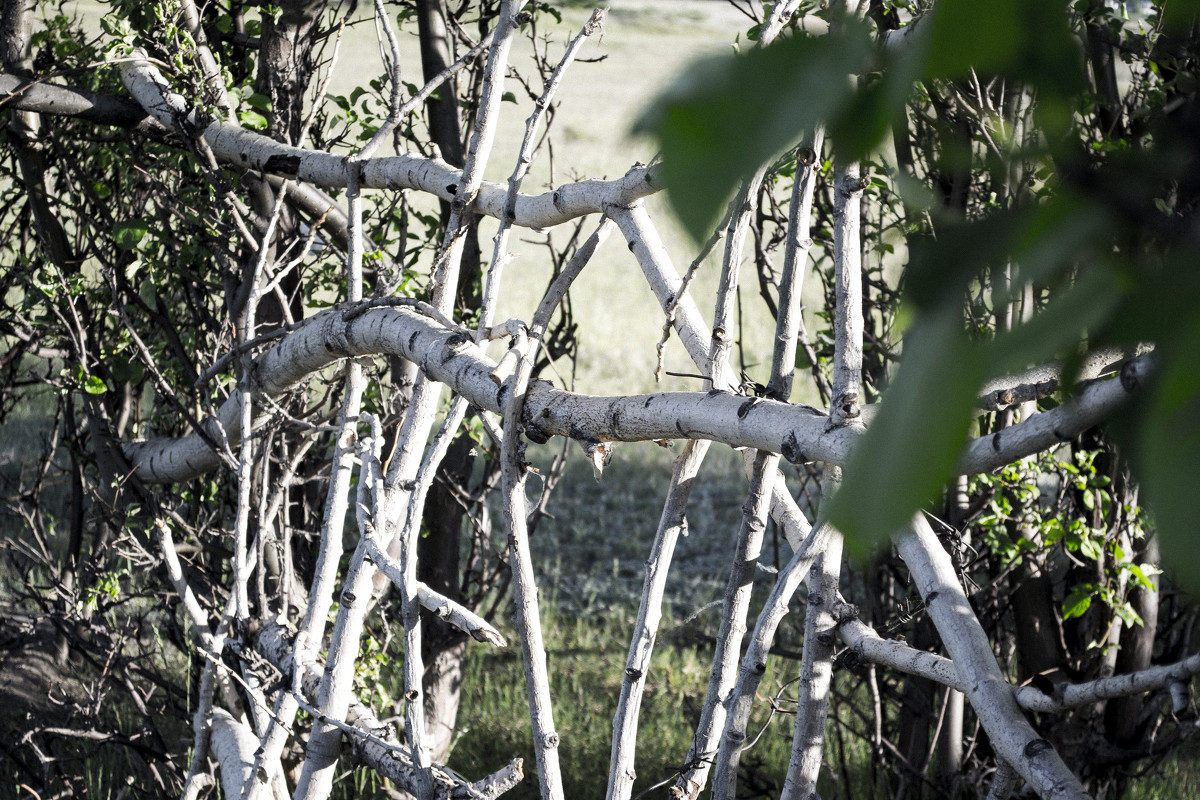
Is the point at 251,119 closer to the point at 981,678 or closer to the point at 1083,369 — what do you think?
the point at 981,678

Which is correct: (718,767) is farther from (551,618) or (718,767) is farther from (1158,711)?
(551,618)

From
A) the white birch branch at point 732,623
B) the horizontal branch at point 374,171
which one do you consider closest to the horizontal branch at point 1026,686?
the white birch branch at point 732,623

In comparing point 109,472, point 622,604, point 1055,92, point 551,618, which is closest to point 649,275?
point 1055,92

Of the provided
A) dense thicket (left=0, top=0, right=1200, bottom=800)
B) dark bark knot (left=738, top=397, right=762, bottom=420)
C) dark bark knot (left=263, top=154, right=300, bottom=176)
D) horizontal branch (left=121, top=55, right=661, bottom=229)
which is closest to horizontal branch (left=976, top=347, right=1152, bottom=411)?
dense thicket (left=0, top=0, right=1200, bottom=800)

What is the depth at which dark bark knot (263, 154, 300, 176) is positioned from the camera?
198cm

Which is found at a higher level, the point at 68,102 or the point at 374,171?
the point at 68,102

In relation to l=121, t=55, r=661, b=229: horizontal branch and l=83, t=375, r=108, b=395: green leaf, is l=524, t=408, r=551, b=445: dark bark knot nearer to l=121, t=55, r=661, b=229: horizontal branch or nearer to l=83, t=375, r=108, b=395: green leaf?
l=121, t=55, r=661, b=229: horizontal branch

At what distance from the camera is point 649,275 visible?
135 centimetres

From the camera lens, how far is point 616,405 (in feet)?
3.63

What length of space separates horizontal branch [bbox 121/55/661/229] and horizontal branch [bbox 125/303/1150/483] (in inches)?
8.9

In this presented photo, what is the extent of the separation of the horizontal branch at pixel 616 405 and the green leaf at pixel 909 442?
0.01 meters

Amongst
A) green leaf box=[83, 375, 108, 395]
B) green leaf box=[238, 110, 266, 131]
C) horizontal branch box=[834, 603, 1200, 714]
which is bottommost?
horizontal branch box=[834, 603, 1200, 714]

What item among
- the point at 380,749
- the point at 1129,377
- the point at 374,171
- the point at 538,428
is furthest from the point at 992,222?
the point at 374,171

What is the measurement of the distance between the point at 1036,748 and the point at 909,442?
27.8 inches
